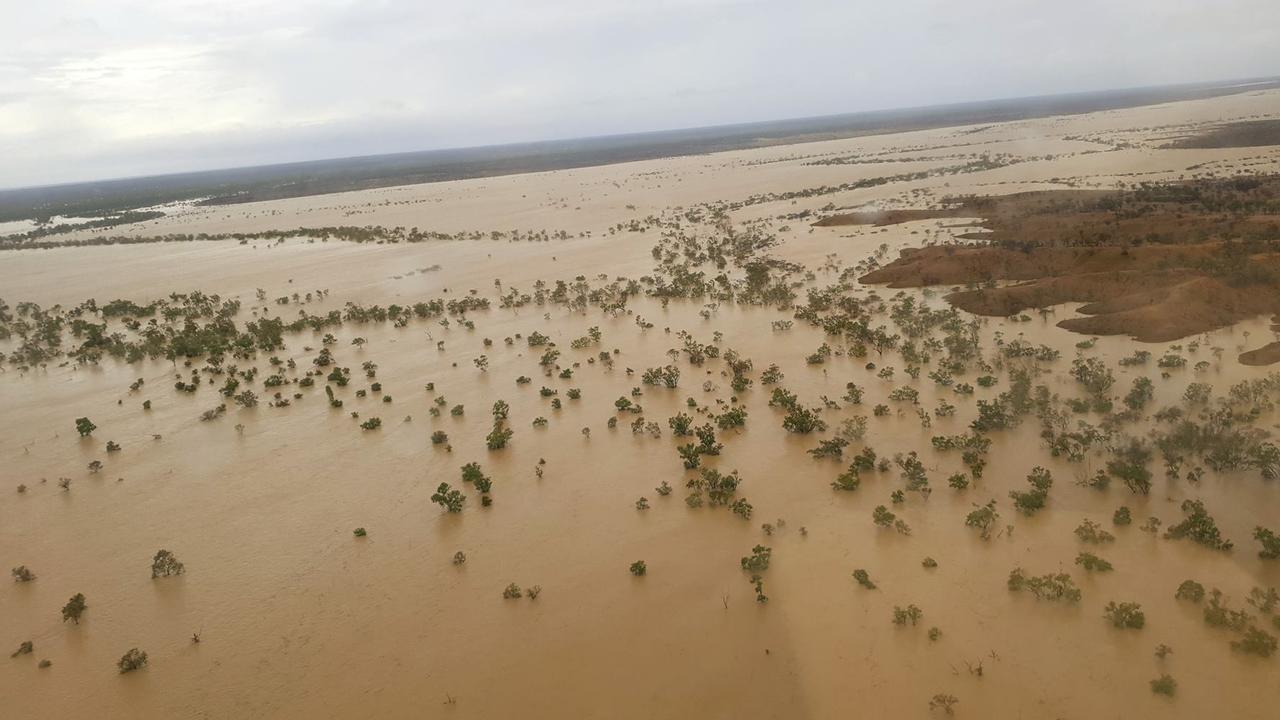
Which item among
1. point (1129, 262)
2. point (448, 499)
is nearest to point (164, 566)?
point (448, 499)

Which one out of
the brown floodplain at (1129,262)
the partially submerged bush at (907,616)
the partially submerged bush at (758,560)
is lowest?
the partially submerged bush at (907,616)

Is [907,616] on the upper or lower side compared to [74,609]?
lower

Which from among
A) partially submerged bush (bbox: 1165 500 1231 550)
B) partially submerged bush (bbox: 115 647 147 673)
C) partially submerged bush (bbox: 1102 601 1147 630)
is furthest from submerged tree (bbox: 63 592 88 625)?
partially submerged bush (bbox: 1165 500 1231 550)

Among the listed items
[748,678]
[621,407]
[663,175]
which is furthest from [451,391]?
[663,175]

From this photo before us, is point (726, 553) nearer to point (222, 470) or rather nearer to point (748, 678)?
point (748, 678)

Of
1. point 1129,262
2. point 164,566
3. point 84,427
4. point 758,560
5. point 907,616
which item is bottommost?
point 907,616

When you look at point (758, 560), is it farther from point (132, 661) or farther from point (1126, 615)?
point (132, 661)

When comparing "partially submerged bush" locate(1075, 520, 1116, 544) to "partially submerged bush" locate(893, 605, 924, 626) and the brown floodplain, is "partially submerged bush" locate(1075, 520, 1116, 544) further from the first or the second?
the brown floodplain

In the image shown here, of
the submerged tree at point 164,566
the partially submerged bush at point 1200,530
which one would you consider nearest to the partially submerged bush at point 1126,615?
the partially submerged bush at point 1200,530

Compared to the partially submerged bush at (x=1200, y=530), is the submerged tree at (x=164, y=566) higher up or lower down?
higher up

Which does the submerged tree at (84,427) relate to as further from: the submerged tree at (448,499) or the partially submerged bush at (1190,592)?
the partially submerged bush at (1190,592)
